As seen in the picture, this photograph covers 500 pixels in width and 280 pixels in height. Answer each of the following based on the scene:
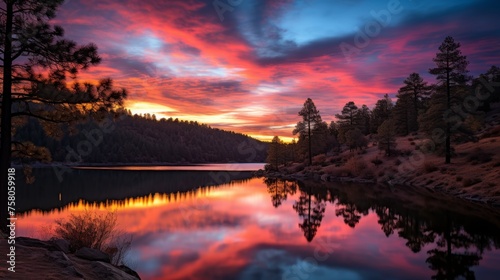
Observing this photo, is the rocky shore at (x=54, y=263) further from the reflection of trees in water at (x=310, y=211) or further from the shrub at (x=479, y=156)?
the shrub at (x=479, y=156)

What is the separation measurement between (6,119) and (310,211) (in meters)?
22.0

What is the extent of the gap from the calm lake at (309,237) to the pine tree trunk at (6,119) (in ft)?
16.7

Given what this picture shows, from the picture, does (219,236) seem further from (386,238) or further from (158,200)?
(158,200)

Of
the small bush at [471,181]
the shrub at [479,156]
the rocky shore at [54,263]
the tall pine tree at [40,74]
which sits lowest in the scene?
the rocky shore at [54,263]

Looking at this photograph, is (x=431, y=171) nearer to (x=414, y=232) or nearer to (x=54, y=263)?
(x=414, y=232)

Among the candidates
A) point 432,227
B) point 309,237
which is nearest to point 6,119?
point 309,237

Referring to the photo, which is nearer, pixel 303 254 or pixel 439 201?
pixel 303 254

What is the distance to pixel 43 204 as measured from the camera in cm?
3425

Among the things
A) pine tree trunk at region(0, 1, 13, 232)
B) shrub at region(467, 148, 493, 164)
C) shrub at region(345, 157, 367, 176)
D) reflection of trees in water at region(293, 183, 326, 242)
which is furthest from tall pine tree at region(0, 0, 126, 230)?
shrub at region(345, 157, 367, 176)

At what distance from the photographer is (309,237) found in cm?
1923

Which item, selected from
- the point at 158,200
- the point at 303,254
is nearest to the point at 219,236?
the point at 303,254

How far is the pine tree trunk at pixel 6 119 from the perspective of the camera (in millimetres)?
12609

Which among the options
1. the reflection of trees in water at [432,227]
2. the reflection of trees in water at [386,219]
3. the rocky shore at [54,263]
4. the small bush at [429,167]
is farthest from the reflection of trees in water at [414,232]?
the small bush at [429,167]

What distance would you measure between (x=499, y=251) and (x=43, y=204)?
3764cm
